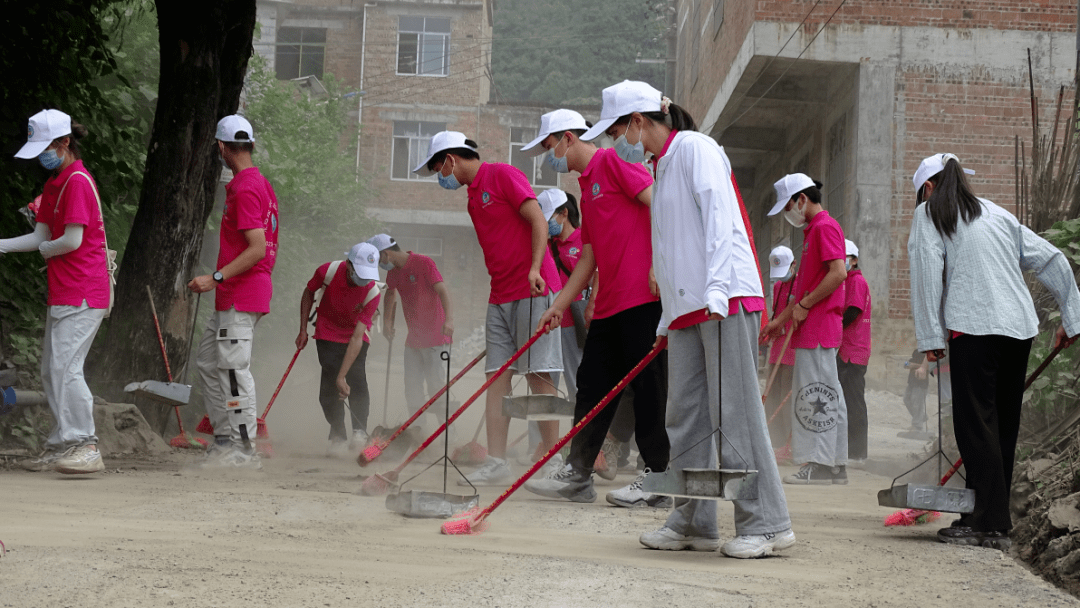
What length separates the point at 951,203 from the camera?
4.85m

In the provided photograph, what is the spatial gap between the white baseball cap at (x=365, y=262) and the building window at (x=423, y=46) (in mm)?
28113

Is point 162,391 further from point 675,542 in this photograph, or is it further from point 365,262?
point 675,542

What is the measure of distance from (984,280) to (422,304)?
537 cm

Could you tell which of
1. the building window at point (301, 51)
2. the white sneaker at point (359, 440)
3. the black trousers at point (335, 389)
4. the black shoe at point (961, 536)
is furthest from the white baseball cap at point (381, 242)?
the building window at point (301, 51)

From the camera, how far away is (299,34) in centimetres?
3709

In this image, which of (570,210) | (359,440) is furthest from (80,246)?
(570,210)

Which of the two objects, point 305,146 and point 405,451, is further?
point 305,146

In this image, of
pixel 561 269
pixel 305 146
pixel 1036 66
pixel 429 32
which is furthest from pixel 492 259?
pixel 429 32

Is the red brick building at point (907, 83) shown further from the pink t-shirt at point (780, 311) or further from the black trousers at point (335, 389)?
the black trousers at point (335, 389)

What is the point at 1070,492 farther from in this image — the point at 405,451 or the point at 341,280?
the point at 341,280

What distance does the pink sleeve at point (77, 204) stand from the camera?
19.1 feet

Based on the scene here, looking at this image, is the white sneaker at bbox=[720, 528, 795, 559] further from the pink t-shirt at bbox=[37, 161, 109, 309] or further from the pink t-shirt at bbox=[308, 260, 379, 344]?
the pink t-shirt at bbox=[308, 260, 379, 344]

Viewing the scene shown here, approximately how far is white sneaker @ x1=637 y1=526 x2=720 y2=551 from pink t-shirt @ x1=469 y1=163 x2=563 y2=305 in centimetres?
230

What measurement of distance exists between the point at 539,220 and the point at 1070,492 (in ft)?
9.66
